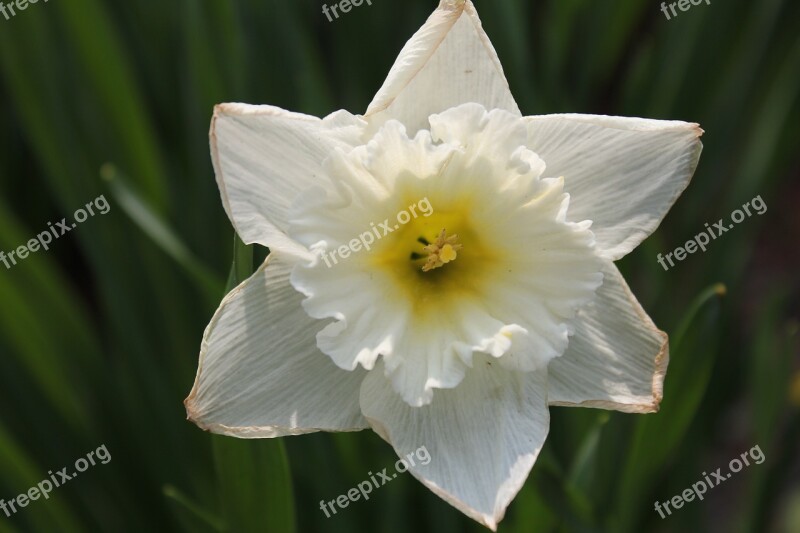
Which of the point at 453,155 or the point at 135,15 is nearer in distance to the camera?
the point at 453,155

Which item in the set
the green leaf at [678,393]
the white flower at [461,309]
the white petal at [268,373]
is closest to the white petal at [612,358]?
the white flower at [461,309]

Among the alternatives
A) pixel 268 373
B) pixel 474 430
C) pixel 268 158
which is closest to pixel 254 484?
pixel 268 373

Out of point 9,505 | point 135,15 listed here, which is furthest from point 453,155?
point 135,15

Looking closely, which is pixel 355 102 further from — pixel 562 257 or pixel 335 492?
pixel 562 257

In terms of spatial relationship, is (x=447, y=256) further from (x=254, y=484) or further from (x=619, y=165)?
(x=254, y=484)

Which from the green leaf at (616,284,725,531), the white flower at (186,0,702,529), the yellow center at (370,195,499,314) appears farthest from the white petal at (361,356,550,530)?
the green leaf at (616,284,725,531)

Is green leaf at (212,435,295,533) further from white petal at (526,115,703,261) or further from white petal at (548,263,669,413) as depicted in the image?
white petal at (526,115,703,261)
